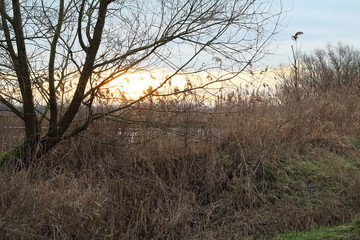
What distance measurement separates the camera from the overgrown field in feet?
19.3

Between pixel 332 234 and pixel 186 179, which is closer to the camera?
pixel 332 234

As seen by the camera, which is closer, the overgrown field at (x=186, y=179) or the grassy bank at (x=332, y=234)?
the grassy bank at (x=332, y=234)

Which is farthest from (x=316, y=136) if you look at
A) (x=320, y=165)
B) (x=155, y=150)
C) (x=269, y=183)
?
(x=155, y=150)

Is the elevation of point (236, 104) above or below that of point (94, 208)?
above

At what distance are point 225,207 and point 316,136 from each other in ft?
12.3

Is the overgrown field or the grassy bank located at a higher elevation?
the overgrown field

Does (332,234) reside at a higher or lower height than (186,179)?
lower

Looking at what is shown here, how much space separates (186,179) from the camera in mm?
7508

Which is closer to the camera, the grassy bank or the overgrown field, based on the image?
the grassy bank

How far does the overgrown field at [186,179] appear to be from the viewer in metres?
5.89

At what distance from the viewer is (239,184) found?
7.39 metres

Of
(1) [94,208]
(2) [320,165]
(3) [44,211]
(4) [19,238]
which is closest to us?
(4) [19,238]

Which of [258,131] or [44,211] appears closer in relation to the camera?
[44,211]

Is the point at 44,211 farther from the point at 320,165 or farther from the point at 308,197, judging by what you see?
the point at 320,165
